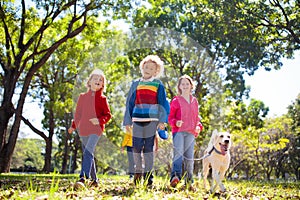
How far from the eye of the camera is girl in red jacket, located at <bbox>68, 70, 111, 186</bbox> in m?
5.41

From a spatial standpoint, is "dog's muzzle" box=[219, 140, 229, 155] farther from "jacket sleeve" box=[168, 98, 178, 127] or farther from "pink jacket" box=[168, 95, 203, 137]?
"jacket sleeve" box=[168, 98, 178, 127]

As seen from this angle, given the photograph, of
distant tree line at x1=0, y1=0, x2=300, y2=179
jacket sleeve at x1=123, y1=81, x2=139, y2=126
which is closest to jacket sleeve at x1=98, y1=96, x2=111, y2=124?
jacket sleeve at x1=123, y1=81, x2=139, y2=126

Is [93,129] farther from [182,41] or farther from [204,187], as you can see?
[182,41]

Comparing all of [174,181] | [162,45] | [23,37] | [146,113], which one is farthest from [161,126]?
[23,37]

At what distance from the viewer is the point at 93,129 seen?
544 cm

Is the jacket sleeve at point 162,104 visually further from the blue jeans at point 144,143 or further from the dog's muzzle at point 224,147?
the dog's muzzle at point 224,147

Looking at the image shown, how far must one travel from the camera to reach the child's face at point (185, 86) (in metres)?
A: 6.06

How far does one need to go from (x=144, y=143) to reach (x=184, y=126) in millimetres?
968

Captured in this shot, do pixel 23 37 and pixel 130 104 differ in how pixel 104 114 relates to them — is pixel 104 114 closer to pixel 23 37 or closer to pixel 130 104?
pixel 130 104

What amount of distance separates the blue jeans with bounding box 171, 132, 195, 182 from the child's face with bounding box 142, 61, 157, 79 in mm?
1219

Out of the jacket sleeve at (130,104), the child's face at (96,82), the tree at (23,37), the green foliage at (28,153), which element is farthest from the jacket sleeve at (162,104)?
the green foliage at (28,153)

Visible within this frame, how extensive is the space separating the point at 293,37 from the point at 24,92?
985cm

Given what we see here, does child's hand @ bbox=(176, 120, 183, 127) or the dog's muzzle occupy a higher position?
child's hand @ bbox=(176, 120, 183, 127)

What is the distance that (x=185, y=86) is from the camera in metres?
6.06
